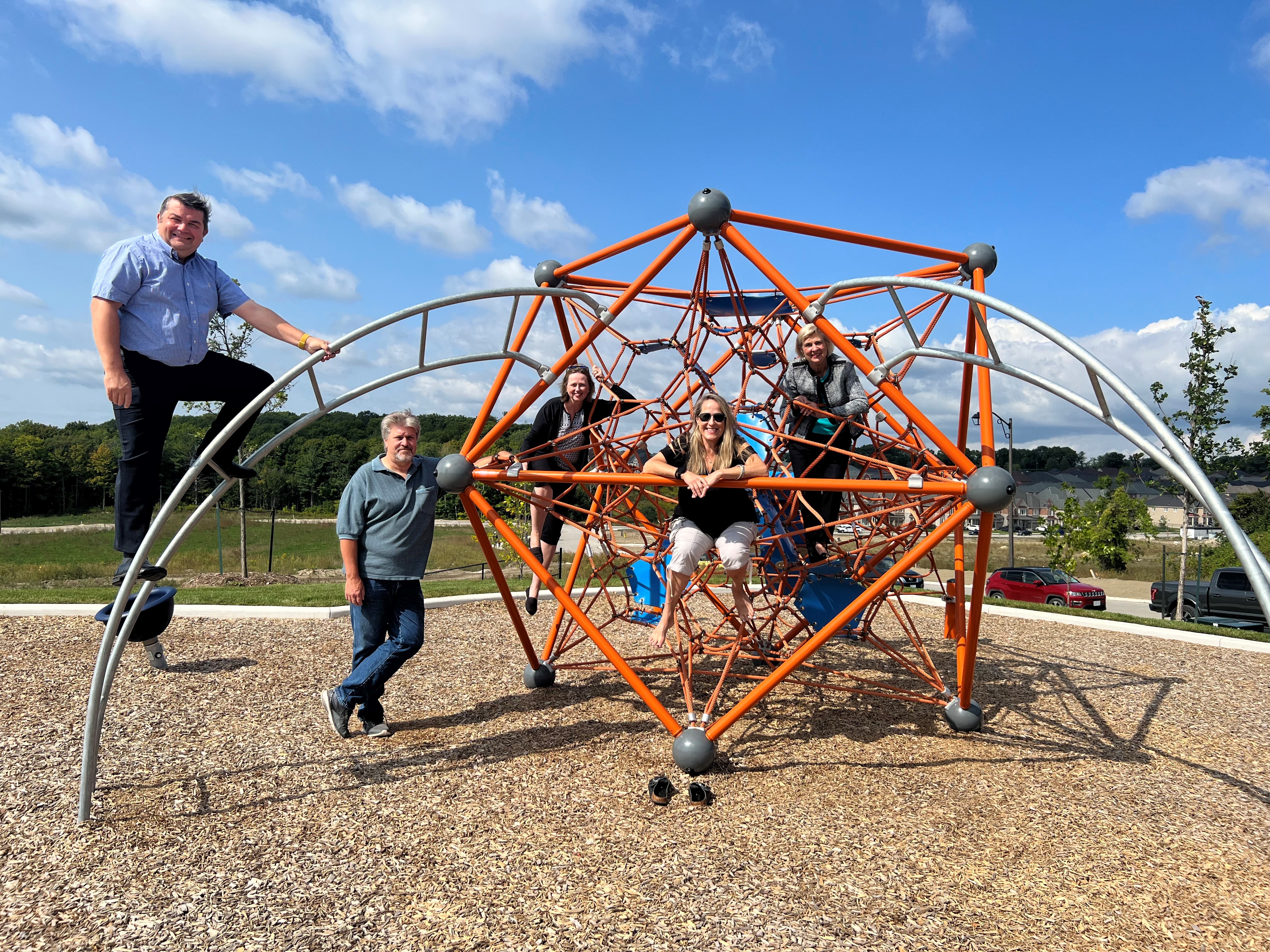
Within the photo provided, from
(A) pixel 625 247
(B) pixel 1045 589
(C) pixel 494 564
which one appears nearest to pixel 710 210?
(A) pixel 625 247

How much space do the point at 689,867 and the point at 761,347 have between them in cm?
481

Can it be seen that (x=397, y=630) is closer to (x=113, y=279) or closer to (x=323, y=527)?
(x=113, y=279)

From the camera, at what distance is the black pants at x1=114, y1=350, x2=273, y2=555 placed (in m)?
3.63

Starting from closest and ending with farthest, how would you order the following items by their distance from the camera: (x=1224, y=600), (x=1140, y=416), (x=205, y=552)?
1. (x=1140, y=416)
2. (x=1224, y=600)
3. (x=205, y=552)

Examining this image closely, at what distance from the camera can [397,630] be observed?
5.16 m

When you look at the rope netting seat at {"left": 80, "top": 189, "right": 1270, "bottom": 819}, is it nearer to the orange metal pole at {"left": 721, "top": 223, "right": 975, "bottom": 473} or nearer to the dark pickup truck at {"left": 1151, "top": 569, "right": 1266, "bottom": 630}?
the orange metal pole at {"left": 721, "top": 223, "right": 975, "bottom": 473}

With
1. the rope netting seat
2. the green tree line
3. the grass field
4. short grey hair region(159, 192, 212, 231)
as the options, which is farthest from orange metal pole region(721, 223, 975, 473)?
the green tree line

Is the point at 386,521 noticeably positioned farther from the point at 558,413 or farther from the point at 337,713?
the point at 558,413

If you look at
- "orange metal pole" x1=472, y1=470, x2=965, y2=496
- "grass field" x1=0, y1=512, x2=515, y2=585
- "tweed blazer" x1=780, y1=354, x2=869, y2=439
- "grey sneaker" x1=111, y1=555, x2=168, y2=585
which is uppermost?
"tweed blazer" x1=780, y1=354, x2=869, y2=439

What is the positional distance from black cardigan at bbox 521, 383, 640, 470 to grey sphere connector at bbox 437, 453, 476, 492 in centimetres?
148

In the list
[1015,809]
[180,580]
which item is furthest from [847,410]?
[180,580]

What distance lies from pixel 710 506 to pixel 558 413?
2.26 m

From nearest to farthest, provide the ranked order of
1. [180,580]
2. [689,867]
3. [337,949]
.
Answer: [337,949] < [689,867] < [180,580]

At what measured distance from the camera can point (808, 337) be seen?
227 inches
